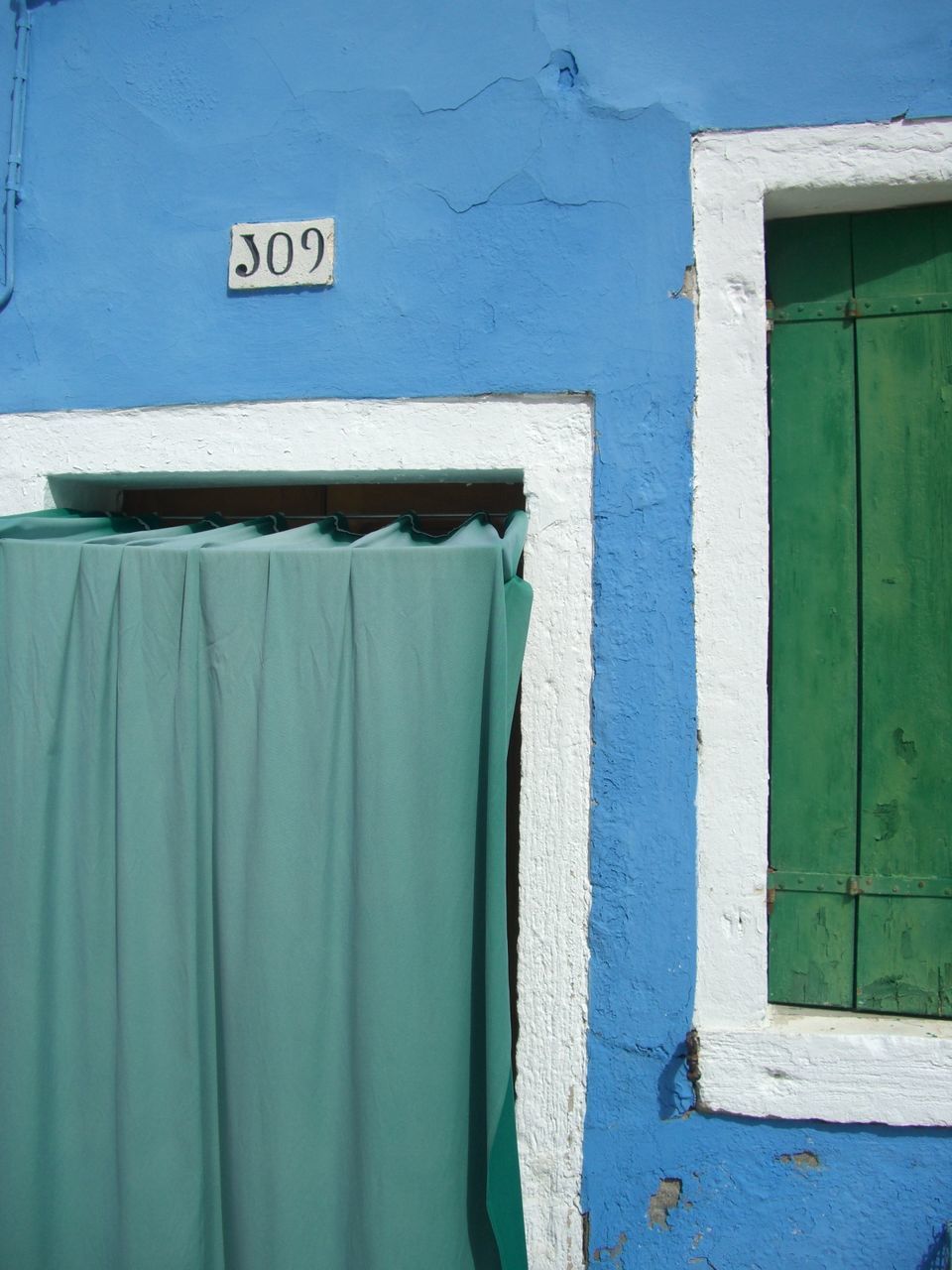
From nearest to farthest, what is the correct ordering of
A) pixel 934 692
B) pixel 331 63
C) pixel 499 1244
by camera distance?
pixel 499 1244 < pixel 934 692 < pixel 331 63

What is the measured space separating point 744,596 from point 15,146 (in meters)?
2.12

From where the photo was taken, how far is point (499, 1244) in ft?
5.62

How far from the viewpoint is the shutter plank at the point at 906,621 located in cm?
198

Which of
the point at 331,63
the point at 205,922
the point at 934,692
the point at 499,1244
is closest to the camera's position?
the point at 499,1244

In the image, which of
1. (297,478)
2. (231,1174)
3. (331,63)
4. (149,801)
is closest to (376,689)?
(149,801)

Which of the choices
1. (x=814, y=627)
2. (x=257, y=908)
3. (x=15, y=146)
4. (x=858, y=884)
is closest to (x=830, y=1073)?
(x=858, y=884)

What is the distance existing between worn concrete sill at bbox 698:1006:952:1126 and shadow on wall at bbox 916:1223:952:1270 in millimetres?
214

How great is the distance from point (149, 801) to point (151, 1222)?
0.81 meters

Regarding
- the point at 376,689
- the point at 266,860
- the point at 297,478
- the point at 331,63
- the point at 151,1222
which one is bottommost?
the point at 151,1222

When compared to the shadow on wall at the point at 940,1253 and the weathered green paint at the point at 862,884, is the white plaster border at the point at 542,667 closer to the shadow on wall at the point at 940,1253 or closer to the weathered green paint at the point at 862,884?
the weathered green paint at the point at 862,884

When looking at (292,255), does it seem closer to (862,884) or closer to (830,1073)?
(862,884)

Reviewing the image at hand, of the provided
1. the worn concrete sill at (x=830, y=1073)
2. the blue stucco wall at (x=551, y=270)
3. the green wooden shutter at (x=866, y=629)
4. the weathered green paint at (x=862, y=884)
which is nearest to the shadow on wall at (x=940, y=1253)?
the blue stucco wall at (x=551, y=270)

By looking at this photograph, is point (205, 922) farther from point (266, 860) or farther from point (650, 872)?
point (650, 872)

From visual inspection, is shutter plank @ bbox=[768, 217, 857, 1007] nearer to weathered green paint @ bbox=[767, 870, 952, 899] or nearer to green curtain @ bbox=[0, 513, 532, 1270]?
weathered green paint @ bbox=[767, 870, 952, 899]
